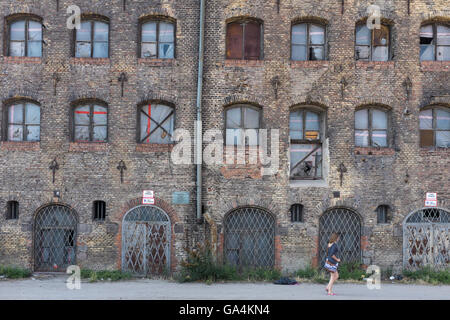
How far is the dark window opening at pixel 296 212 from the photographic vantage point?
1627 centimetres

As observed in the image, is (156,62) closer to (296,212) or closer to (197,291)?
(296,212)

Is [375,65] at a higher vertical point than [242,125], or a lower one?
higher

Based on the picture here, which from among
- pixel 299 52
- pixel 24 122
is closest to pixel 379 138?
pixel 299 52

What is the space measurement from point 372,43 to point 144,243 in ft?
32.9

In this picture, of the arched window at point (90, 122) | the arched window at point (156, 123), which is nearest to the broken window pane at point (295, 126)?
the arched window at point (156, 123)

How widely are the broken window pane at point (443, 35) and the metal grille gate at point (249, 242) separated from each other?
8.22 metres

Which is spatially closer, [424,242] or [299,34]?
[424,242]

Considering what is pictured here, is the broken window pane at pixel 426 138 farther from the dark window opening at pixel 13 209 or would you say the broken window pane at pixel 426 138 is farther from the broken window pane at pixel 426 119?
the dark window opening at pixel 13 209

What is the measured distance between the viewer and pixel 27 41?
651 inches

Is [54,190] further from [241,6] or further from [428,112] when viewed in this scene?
[428,112]

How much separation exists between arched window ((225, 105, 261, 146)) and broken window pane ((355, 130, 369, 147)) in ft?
10.8

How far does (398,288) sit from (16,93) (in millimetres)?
13154

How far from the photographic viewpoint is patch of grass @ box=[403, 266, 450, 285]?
15.4m

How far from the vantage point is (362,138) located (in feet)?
54.7
